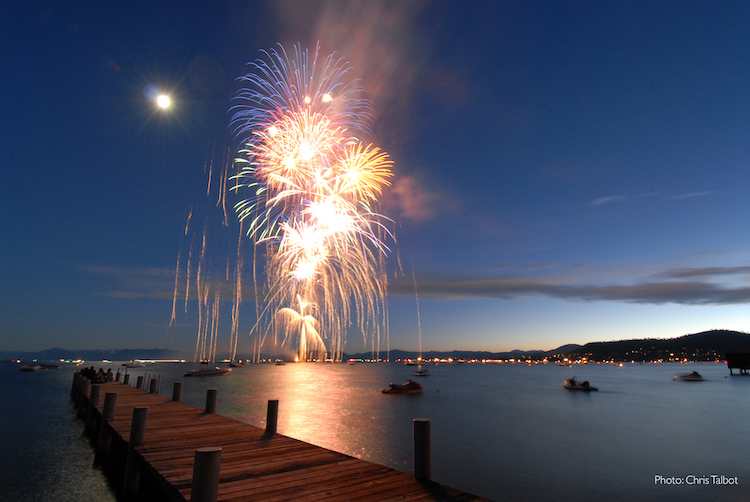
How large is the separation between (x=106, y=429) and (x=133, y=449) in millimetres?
7744

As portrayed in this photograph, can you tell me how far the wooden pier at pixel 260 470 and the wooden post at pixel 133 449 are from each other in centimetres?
7

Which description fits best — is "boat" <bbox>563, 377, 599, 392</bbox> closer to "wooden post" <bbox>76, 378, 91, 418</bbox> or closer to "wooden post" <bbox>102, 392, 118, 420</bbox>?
"wooden post" <bbox>76, 378, 91, 418</bbox>

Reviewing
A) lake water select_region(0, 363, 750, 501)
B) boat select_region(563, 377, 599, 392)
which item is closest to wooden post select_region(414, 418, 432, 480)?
lake water select_region(0, 363, 750, 501)

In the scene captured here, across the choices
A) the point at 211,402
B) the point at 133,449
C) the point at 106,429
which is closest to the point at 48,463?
the point at 106,429

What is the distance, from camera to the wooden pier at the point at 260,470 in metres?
7.69

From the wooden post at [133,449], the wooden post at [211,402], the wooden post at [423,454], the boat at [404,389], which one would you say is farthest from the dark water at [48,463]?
the boat at [404,389]

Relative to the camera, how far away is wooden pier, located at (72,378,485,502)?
7691 mm

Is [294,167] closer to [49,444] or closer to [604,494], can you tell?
[49,444]

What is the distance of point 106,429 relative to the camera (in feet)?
57.7

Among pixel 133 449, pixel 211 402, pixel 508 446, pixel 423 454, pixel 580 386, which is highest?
pixel 423 454

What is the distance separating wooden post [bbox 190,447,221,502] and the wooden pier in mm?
30

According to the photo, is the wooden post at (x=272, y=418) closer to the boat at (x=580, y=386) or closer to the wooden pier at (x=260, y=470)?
the wooden pier at (x=260, y=470)

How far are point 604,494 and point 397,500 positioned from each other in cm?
1820

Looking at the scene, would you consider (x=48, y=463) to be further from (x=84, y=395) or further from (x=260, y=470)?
(x=260, y=470)
